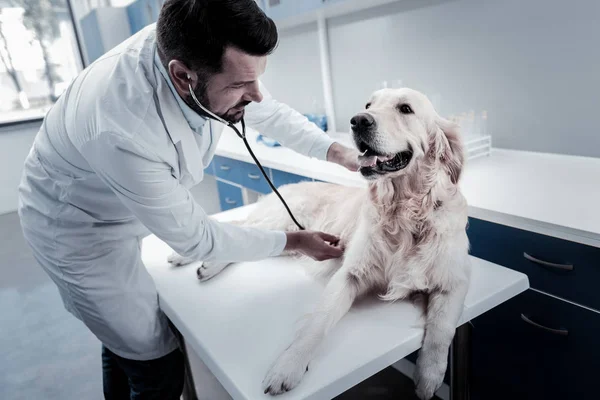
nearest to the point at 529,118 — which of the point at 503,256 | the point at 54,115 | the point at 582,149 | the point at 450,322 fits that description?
the point at 582,149

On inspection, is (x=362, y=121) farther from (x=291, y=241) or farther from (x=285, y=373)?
(x=285, y=373)

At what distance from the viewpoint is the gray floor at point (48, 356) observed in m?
2.00

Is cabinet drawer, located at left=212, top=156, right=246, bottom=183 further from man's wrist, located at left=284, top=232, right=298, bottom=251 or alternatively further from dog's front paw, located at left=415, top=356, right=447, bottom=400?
dog's front paw, located at left=415, top=356, right=447, bottom=400

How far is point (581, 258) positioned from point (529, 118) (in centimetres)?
100

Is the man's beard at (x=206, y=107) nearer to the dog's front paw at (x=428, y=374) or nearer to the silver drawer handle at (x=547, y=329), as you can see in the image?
the dog's front paw at (x=428, y=374)

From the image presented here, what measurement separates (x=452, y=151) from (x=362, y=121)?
0.28m

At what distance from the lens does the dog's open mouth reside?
3.98 feet

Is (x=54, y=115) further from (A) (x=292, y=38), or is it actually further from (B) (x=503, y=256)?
(A) (x=292, y=38)

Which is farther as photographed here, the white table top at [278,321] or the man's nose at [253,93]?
the man's nose at [253,93]

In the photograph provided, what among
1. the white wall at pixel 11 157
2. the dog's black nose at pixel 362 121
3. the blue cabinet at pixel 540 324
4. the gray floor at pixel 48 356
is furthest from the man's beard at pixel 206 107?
the white wall at pixel 11 157

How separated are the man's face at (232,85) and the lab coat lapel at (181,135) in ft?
0.16

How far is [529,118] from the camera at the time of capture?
202 centimetres

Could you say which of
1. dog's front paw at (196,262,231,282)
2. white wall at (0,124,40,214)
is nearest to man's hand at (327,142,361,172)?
dog's front paw at (196,262,231,282)

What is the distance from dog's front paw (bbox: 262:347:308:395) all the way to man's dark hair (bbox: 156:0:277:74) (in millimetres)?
637
